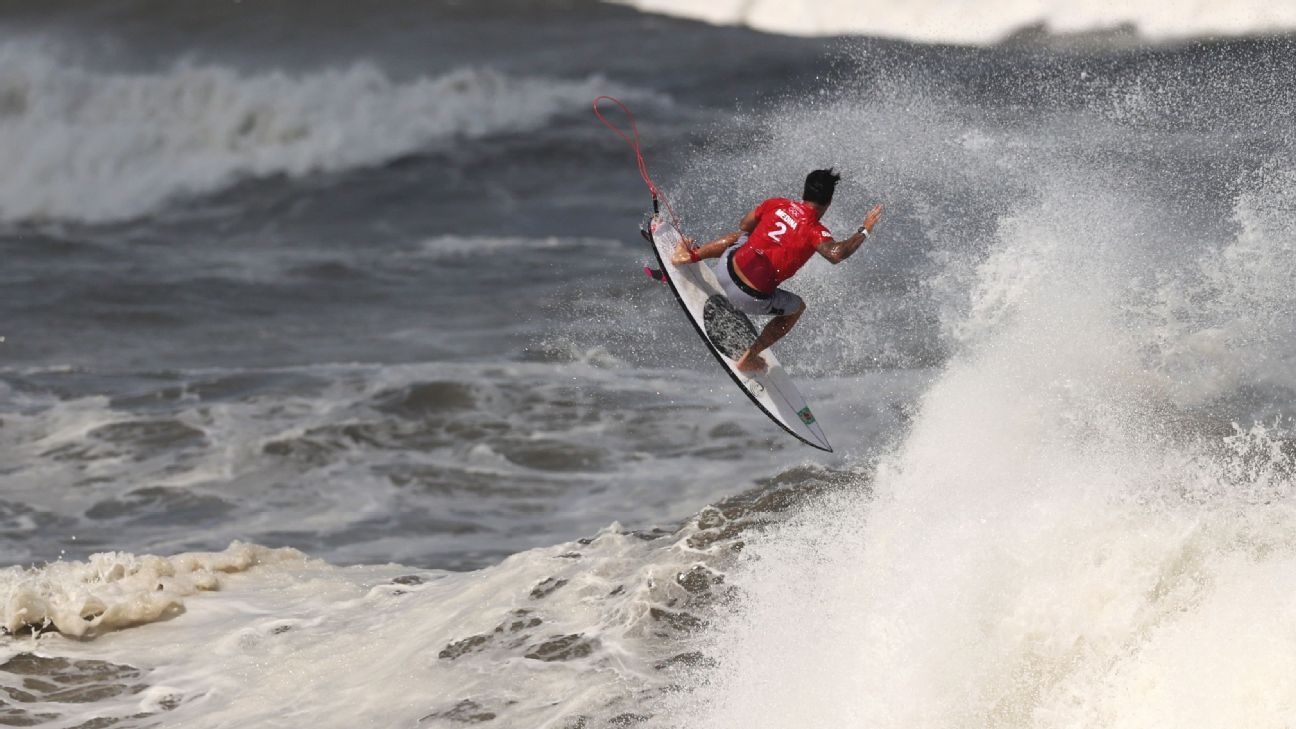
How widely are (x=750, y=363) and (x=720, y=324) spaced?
0.35 metres

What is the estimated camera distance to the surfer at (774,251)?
9125 millimetres

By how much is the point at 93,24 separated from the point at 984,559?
1073 inches

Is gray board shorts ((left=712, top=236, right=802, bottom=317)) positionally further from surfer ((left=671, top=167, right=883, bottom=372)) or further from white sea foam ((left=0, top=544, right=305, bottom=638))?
white sea foam ((left=0, top=544, right=305, bottom=638))

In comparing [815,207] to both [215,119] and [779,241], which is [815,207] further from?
[215,119]

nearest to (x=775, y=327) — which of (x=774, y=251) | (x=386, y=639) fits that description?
(x=774, y=251)

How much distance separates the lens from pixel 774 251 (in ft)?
30.9

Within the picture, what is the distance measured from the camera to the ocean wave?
25812 mm

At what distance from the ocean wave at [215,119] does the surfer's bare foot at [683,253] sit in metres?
16.8

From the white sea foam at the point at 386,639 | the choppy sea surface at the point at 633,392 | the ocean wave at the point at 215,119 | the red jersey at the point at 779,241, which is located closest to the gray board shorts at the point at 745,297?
the red jersey at the point at 779,241

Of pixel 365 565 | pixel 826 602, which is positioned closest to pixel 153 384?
pixel 365 565

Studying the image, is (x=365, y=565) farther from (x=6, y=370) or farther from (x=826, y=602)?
(x=6, y=370)

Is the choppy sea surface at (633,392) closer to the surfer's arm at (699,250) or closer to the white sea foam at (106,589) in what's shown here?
the white sea foam at (106,589)

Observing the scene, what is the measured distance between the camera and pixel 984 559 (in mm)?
7199

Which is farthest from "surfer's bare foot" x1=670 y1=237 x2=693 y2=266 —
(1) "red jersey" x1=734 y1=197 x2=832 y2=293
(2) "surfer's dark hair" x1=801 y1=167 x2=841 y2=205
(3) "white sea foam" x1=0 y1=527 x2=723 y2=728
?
(3) "white sea foam" x1=0 y1=527 x2=723 y2=728
